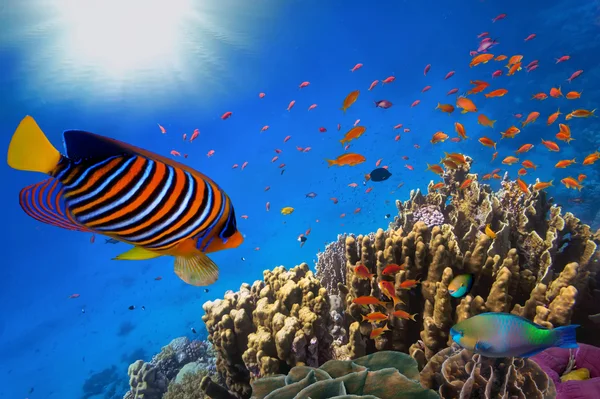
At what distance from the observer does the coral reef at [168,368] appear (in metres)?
9.16

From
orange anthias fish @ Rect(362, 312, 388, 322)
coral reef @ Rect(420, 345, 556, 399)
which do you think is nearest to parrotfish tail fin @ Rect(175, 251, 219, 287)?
coral reef @ Rect(420, 345, 556, 399)

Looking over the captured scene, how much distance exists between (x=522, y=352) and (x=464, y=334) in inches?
13.6

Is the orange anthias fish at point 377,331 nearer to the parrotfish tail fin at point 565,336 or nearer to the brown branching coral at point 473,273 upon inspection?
the brown branching coral at point 473,273

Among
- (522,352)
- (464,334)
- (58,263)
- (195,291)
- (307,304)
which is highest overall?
(58,263)

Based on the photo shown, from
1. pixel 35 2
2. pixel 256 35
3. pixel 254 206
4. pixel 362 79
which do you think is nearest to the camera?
pixel 35 2

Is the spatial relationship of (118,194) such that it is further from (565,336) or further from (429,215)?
(429,215)

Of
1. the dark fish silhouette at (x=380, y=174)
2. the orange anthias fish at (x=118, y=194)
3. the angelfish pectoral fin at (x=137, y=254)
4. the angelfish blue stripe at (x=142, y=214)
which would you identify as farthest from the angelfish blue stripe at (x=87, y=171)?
the dark fish silhouette at (x=380, y=174)

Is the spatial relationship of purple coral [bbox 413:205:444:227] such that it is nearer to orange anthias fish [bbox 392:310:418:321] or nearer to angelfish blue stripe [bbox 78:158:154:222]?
orange anthias fish [bbox 392:310:418:321]

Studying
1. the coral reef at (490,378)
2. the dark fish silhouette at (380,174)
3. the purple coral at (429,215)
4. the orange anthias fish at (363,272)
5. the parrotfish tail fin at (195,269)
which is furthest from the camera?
the dark fish silhouette at (380,174)

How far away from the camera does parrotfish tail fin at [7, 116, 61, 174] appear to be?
76 centimetres

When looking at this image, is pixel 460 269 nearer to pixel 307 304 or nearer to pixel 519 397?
pixel 519 397

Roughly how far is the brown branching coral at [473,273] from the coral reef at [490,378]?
46 cm

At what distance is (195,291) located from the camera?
4897 centimetres

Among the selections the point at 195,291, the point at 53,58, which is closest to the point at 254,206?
the point at 195,291
